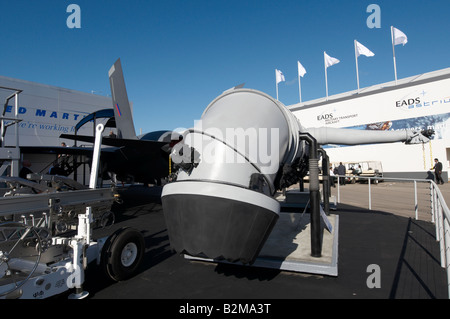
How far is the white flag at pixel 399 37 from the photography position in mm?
28672

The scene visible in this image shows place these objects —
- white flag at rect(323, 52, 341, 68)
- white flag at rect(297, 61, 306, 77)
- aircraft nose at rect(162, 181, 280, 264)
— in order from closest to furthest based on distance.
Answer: aircraft nose at rect(162, 181, 280, 264) → white flag at rect(323, 52, 341, 68) → white flag at rect(297, 61, 306, 77)

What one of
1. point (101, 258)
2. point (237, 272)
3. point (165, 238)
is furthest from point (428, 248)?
point (101, 258)

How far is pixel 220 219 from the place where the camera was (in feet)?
8.29

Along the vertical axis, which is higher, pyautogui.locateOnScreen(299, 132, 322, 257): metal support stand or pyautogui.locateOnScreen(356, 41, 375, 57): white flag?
pyautogui.locateOnScreen(356, 41, 375, 57): white flag

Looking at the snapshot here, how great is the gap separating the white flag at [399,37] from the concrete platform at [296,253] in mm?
32134

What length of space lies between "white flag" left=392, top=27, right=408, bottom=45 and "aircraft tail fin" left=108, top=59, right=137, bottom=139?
30593 millimetres

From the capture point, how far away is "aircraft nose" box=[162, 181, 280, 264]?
99.3 inches

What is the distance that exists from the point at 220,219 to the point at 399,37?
116 ft

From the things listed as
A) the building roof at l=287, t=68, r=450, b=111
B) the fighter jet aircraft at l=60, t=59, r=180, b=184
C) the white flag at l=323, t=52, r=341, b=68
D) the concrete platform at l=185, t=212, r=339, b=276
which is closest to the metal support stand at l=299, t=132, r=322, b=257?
the concrete platform at l=185, t=212, r=339, b=276

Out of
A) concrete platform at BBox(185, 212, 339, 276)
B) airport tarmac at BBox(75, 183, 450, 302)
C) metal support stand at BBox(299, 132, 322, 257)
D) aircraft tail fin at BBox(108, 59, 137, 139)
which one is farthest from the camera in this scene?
aircraft tail fin at BBox(108, 59, 137, 139)

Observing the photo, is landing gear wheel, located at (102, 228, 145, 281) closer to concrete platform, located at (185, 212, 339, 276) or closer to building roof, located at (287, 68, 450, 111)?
concrete platform, located at (185, 212, 339, 276)

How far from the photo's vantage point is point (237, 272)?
12.5 ft

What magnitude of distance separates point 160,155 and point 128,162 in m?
1.95
